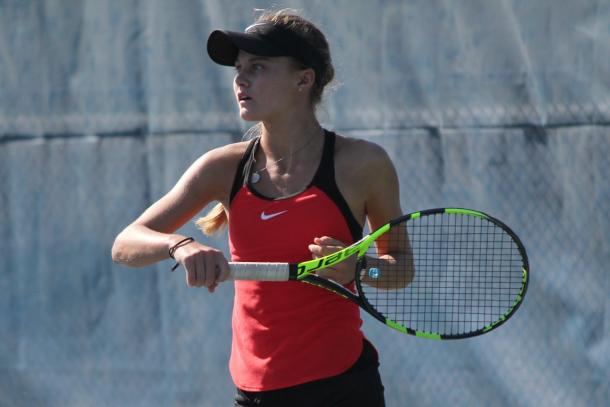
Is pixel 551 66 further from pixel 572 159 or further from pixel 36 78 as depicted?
pixel 36 78

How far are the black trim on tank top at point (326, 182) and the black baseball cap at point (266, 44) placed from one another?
0.21 m

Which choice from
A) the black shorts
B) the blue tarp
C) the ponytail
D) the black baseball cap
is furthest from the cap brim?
the blue tarp

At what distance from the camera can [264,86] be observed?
8.81 ft

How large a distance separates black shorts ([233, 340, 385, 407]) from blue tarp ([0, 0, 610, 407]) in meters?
1.62

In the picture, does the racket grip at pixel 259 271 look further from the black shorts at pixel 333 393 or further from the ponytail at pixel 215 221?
the ponytail at pixel 215 221

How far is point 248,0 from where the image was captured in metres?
4.33

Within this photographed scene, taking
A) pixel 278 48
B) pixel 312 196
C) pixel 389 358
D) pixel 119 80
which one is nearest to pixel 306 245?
pixel 312 196

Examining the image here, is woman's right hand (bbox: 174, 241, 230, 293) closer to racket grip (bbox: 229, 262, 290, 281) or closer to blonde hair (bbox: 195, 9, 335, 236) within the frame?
racket grip (bbox: 229, 262, 290, 281)

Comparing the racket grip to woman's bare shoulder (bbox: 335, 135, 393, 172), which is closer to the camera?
the racket grip

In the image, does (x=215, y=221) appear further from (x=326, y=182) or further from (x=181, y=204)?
(x=326, y=182)

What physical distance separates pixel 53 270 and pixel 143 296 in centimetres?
42

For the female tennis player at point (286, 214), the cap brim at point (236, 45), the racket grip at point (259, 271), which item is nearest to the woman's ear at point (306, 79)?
the female tennis player at point (286, 214)

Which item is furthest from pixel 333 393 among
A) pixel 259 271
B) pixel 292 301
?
pixel 259 271

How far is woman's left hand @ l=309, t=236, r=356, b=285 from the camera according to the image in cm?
254
